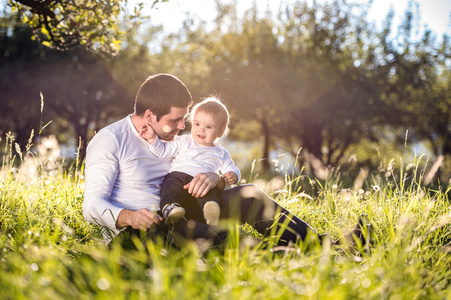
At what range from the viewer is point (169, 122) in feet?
12.7

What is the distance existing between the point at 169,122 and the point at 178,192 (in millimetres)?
786

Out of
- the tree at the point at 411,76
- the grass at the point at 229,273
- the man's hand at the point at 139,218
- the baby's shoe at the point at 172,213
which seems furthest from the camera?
the tree at the point at 411,76

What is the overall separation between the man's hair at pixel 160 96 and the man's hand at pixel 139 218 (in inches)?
44.8

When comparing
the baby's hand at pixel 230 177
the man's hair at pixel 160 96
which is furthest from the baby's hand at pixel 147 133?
the baby's hand at pixel 230 177

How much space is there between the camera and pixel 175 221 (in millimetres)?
3170

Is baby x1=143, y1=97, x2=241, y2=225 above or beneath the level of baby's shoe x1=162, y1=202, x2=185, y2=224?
above

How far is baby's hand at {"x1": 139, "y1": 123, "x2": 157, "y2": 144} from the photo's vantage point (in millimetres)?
3818

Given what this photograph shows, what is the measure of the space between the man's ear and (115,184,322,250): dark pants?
0.87 metres

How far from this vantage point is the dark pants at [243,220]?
3.15m

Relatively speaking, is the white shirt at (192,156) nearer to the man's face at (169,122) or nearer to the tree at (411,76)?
the man's face at (169,122)

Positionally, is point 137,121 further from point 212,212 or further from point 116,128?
point 212,212

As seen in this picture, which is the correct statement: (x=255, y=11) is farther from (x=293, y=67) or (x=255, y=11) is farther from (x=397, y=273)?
(x=397, y=273)

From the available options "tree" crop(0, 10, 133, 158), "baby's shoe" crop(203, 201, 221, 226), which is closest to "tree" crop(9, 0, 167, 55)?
"baby's shoe" crop(203, 201, 221, 226)

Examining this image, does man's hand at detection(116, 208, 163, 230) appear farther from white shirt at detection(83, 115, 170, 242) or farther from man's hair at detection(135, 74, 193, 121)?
man's hair at detection(135, 74, 193, 121)
